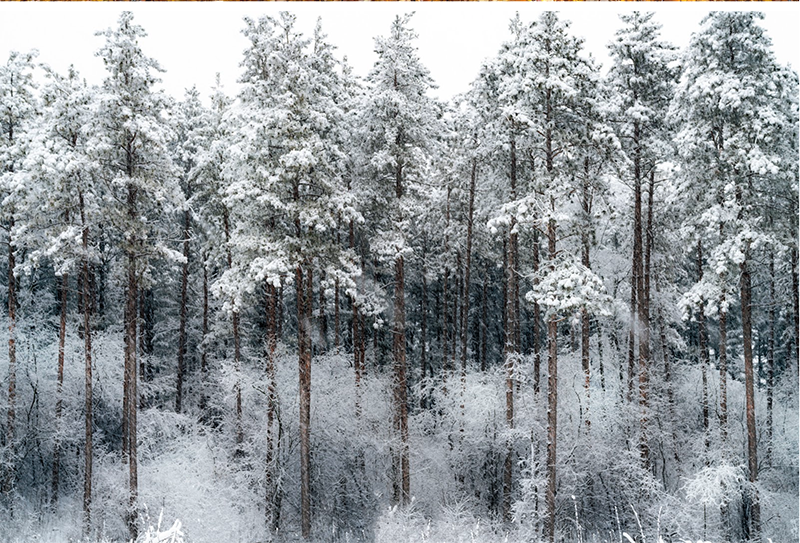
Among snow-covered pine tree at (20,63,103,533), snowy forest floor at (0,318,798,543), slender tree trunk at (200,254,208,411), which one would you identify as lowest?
snowy forest floor at (0,318,798,543)

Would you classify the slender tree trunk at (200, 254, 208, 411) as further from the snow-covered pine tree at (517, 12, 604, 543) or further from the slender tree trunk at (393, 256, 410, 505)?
the snow-covered pine tree at (517, 12, 604, 543)

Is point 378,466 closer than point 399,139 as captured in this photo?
No

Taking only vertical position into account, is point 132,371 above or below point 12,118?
below

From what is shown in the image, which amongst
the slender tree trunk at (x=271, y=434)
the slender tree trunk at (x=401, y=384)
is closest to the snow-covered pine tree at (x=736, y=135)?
the slender tree trunk at (x=401, y=384)

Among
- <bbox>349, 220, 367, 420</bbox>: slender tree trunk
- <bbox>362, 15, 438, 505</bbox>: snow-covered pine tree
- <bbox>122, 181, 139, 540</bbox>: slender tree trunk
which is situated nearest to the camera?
<bbox>122, 181, 139, 540</bbox>: slender tree trunk

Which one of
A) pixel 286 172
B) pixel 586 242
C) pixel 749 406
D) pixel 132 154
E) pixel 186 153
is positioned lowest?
pixel 749 406

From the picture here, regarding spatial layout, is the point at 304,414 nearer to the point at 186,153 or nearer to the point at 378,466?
the point at 378,466

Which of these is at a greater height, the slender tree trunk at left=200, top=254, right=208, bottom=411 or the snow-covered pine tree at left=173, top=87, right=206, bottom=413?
the snow-covered pine tree at left=173, top=87, right=206, bottom=413

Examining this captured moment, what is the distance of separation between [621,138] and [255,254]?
1265 cm

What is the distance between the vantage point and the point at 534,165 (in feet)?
64.7

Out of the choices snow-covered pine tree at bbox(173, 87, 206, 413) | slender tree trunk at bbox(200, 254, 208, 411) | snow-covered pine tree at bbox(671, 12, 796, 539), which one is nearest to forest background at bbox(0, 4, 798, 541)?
snow-covered pine tree at bbox(671, 12, 796, 539)

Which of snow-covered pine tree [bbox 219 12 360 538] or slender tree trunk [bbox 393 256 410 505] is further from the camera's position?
slender tree trunk [bbox 393 256 410 505]

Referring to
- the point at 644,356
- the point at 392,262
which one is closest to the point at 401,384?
the point at 392,262

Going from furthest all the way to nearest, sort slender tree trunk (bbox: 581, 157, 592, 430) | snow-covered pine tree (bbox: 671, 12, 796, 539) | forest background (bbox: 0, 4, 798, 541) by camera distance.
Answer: slender tree trunk (bbox: 581, 157, 592, 430), forest background (bbox: 0, 4, 798, 541), snow-covered pine tree (bbox: 671, 12, 796, 539)
